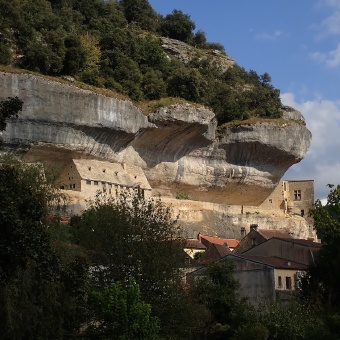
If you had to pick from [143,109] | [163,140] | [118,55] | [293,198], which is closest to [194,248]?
[163,140]

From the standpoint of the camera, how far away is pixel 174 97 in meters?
62.1

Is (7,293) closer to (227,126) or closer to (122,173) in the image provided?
(122,173)

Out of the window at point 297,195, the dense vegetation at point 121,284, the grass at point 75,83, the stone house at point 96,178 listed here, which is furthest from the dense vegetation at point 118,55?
the dense vegetation at point 121,284

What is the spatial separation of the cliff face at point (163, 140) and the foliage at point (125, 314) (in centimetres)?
2556

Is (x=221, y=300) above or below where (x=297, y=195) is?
below

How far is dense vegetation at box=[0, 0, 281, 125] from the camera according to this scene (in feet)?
189

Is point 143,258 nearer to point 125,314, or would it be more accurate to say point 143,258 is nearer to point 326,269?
point 125,314

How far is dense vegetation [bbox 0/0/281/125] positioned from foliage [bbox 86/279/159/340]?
3251 cm

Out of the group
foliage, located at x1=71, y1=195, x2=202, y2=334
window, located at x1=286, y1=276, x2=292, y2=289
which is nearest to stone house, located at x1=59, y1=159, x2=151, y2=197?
window, located at x1=286, y1=276, x2=292, y2=289

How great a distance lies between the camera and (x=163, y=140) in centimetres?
5988

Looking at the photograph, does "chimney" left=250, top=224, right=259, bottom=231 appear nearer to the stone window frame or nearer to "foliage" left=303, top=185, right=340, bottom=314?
the stone window frame

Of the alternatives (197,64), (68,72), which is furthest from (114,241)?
(197,64)

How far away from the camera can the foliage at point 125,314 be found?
79.3 ft

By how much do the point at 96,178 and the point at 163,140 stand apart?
8.27 meters
